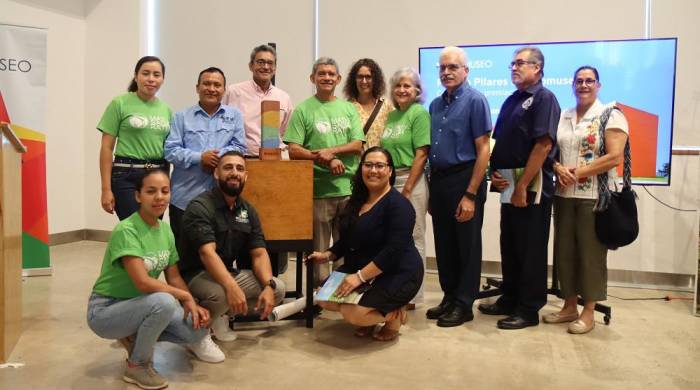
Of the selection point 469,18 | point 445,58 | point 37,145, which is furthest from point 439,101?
point 37,145

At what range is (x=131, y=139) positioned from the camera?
319 cm

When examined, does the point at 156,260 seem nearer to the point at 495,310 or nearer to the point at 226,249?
the point at 226,249

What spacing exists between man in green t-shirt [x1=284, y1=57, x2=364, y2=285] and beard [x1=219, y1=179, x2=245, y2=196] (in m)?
0.58

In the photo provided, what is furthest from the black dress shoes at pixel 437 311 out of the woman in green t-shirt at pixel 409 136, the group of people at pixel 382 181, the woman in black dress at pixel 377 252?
the woman in green t-shirt at pixel 409 136

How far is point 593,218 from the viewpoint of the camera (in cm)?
315

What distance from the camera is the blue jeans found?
2332 millimetres

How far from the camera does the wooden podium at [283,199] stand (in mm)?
3043

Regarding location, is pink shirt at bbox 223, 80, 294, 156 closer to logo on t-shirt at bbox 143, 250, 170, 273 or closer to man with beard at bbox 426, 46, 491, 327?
man with beard at bbox 426, 46, 491, 327

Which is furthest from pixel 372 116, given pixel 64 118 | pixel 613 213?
pixel 64 118

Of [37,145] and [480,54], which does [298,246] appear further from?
[37,145]

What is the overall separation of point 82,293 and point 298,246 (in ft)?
6.05

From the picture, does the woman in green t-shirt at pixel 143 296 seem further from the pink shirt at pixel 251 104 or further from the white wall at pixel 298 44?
the white wall at pixel 298 44

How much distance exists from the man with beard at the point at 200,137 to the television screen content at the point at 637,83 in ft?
7.51

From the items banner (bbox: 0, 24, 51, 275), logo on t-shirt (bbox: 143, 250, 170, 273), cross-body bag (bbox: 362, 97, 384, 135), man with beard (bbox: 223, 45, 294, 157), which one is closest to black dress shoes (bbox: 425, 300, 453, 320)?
cross-body bag (bbox: 362, 97, 384, 135)
